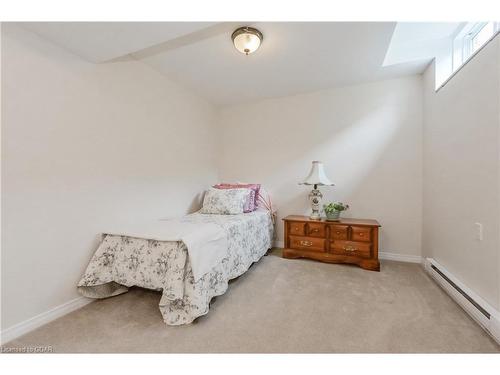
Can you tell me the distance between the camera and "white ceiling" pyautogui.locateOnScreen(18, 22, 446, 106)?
160cm

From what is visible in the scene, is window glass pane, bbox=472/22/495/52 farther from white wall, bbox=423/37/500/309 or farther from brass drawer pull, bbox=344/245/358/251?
brass drawer pull, bbox=344/245/358/251

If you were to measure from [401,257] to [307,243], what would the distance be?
120cm

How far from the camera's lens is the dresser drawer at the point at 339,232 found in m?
2.69

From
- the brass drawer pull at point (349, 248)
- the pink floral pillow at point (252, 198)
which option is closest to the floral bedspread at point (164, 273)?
the pink floral pillow at point (252, 198)

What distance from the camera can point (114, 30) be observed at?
155 centimetres

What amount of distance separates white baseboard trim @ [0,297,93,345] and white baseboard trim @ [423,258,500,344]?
290 centimetres

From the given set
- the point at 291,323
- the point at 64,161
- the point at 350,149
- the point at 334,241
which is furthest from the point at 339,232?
the point at 64,161

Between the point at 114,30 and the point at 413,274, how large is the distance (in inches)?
136

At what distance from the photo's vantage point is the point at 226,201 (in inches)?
115
